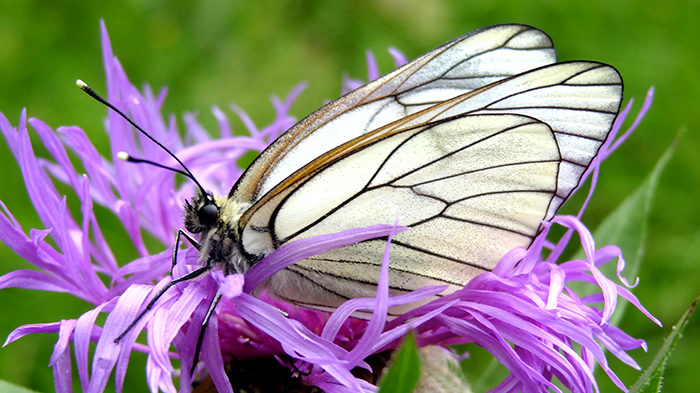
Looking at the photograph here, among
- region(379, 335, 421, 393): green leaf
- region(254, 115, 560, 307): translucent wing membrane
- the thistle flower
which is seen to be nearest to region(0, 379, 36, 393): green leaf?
the thistle flower

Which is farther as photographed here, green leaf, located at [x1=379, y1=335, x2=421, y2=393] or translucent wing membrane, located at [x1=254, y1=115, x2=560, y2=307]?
translucent wing membrane, located at [x1=254, y1=115, x2=560, y2=307]

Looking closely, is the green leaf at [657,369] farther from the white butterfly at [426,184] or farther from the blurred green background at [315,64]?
the blurred green background at [315,64]

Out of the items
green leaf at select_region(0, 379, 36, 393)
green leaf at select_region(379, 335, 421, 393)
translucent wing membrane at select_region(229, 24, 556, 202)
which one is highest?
translucent wing membrane at select_region(229, 24, 556, 202)

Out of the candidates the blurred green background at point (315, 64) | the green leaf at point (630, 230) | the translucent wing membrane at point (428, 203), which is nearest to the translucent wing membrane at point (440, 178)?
the translucent wing membrane at point (428, 203)

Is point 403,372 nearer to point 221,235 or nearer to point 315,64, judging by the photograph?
point 221,235

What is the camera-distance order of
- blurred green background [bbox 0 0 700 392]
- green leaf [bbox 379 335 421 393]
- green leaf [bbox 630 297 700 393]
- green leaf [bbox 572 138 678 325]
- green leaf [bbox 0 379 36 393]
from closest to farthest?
green leaf [bbox 379 335 421 393]
green leaf [bbox 630 297 700 393]
green leaf [bbox 0 379 36 393]
green leaf [bbox 572 138 678 325]
blurred green background [bbox 0 0 700 392]

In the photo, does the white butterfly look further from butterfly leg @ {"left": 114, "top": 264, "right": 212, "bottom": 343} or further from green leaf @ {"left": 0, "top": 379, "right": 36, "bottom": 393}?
green leaf @ {"left": 0, "top": 379, "right": 36, "bottom": 393}

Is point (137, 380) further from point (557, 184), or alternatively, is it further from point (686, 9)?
point (686, 9)
